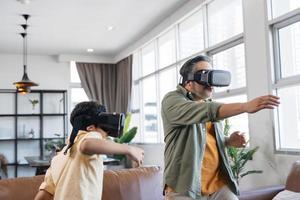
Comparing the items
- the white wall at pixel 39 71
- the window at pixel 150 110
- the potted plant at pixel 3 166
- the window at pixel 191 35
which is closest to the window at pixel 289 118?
the window at pixel 191 35

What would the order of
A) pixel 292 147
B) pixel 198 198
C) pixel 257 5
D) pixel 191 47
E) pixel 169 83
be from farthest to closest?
1. pixel 169 83
2. pixel 191 47
3. pixel 257 5
4. pixel 292 147
5. pixel 198 198

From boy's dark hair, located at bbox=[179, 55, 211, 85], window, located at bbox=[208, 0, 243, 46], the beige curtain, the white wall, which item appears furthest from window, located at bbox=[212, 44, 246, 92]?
the white wall

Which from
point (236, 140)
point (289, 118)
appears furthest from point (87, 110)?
point (289, 118)

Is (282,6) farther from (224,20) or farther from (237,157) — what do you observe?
(237,157)

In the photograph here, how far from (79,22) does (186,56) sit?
1688 mm

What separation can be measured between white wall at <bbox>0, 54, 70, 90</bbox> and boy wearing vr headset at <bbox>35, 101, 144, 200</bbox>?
623 centimetres

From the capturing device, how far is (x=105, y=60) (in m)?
7.81

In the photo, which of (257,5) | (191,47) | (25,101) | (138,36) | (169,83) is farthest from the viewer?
(25,101)

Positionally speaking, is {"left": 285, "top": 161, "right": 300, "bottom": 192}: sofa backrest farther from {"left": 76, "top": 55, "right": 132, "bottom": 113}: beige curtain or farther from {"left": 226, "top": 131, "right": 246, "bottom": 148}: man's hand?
{"left": 76, "top": 55, "right": 132, "bottom": 113}: beige curtain

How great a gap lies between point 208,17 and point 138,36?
2035 mm

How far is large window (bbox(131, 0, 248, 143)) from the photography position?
3.87m

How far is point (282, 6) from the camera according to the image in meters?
3.24

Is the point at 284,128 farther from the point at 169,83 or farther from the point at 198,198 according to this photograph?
the point at 169,83

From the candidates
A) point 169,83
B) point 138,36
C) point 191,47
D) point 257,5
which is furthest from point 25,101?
point 257,5
